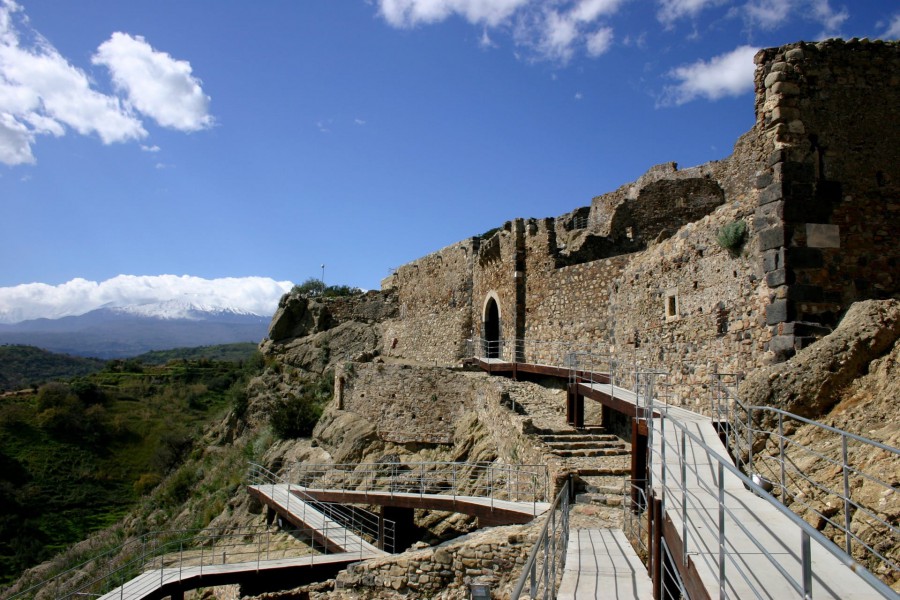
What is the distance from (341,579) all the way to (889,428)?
10.2 m

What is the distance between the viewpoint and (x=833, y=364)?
7.72 meters

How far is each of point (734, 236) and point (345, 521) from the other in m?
13.5

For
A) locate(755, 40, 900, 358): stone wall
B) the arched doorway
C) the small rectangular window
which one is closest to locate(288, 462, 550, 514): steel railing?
the small rectangular window

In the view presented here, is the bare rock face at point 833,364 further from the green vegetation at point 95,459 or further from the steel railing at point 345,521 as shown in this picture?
the green vegetation at point 95,459

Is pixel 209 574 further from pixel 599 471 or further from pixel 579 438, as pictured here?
pixel 599 471

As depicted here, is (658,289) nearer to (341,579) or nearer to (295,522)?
(341,579)

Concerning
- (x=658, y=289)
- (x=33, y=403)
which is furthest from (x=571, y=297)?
(x=33, y=403)

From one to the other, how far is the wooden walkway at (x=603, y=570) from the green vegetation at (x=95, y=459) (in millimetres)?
17125

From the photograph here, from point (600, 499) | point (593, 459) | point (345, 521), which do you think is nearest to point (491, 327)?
point (345, 521)

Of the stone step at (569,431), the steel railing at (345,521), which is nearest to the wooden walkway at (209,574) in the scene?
the steel railing at (345,521)

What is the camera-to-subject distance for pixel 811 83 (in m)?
9.62

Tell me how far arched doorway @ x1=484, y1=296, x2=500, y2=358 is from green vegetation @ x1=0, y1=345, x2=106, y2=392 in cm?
7779

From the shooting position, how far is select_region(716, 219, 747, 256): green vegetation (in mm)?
10148

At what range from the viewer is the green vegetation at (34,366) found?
8625cm
